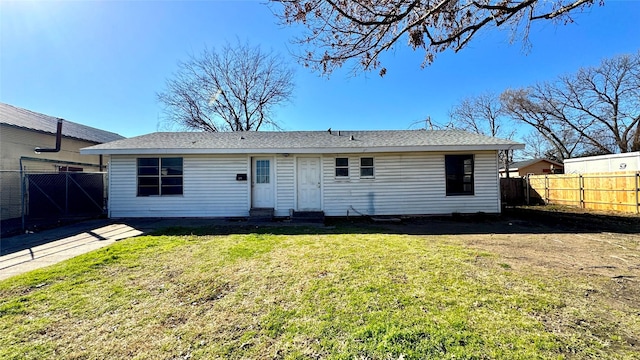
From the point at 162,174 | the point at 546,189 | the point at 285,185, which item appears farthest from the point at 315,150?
the point at 546,189

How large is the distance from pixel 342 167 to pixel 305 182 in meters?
1.47

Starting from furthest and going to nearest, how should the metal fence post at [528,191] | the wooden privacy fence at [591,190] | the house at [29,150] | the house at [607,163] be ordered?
1. the metal fence post at [528,191]
2. the house at [607,163]
3. the wooden privacy fence at [591,190]
4. the house at [29,150]

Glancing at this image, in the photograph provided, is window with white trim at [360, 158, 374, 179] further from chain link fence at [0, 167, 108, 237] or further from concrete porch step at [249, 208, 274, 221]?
chain link fence at [0, 167, 108, 237]

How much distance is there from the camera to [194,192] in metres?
9.41

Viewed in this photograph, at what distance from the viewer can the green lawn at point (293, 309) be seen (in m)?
2.21

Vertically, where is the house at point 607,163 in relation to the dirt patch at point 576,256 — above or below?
above

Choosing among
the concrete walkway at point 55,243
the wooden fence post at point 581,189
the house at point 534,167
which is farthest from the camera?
the house at point 534,167

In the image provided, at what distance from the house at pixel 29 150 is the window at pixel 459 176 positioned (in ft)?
48.9

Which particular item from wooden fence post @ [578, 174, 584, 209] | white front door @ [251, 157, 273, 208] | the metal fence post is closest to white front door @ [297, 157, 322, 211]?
white front door @ [251, 157, 273, 208]

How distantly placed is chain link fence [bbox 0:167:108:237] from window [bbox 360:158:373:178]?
10355mm

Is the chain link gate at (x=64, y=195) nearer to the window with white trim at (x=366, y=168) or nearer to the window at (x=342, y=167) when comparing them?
the window at (x=342, y=167)

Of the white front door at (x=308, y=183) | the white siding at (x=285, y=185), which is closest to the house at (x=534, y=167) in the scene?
the white front door at (x=308, y=183)

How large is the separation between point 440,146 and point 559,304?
22.0 ft

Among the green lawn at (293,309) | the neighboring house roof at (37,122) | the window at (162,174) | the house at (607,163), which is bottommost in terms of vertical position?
the green lawn at (293,309)
